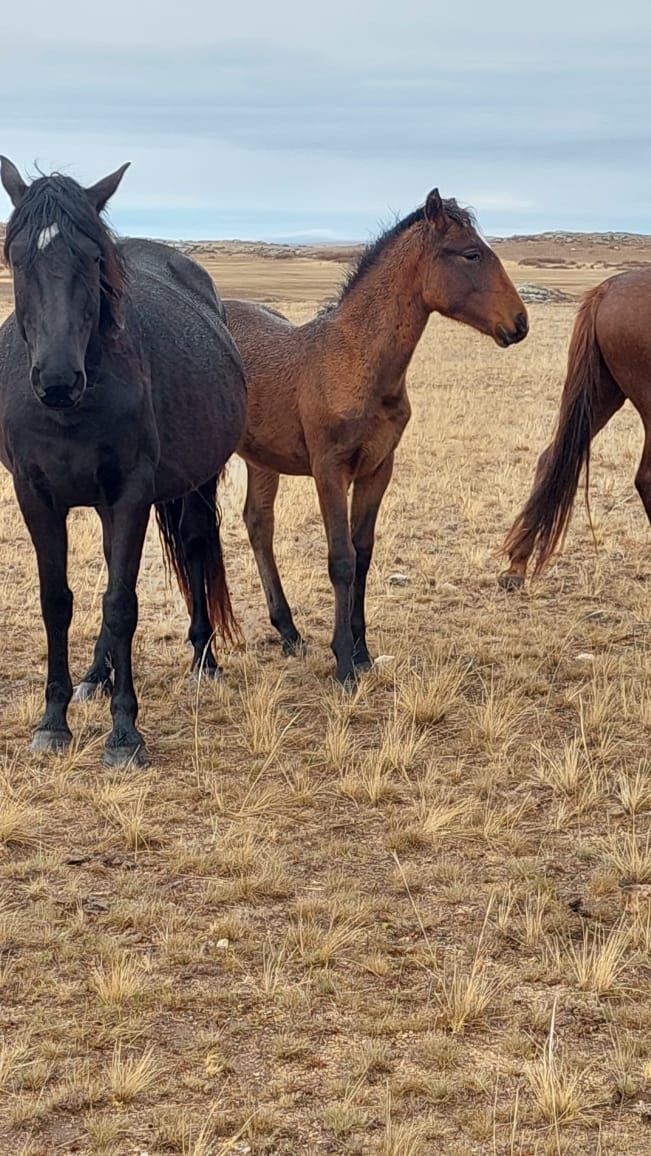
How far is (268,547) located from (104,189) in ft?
9.62

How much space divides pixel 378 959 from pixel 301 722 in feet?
7.84

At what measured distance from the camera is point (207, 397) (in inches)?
251

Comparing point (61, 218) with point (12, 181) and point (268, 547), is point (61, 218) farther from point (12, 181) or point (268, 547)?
point (268, 547)

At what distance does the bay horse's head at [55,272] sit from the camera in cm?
473

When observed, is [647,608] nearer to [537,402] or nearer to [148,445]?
[148,445]

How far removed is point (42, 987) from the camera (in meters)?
3.56

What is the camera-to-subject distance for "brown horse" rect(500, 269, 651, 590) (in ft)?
25.1

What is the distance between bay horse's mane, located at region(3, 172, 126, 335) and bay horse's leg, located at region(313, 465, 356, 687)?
1.94m

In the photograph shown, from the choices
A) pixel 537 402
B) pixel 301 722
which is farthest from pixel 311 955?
pixel 537 402

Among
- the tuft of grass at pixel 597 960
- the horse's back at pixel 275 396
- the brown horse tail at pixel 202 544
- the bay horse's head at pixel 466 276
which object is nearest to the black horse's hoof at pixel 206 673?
the brown horse tail at pixel 202 544

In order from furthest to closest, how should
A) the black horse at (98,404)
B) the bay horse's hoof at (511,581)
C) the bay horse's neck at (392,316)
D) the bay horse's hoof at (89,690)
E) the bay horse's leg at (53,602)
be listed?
the bay horse's hoof at (511,581), the bay horse's neck at (392,316), the bay horse's hoof at (89,690), the bay horse's leg at (53,602), the black horse at (98,404)

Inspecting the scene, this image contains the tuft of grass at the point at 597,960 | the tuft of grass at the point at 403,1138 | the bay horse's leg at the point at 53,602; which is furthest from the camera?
the bay horse's leg at the point at 53,602

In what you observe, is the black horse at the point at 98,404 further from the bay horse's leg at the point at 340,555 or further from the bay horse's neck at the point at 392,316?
the bay horse's neck at the point at 392,316

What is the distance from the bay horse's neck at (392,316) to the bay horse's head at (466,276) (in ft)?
0.30
